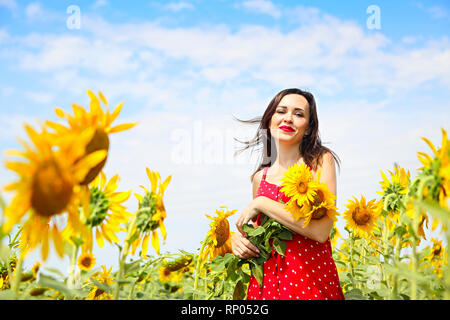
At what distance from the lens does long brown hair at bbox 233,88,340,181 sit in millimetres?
2447

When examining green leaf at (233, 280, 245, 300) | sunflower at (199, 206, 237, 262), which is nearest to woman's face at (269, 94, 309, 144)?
sunflower at (199, 206, 237, 262)

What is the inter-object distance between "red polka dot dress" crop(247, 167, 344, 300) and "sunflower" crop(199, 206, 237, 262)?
24 centimetres

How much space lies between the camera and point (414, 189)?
0.96 m

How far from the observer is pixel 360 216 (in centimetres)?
272

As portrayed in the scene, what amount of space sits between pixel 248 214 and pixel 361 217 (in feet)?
3.48

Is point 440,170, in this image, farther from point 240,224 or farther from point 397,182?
point 240,224

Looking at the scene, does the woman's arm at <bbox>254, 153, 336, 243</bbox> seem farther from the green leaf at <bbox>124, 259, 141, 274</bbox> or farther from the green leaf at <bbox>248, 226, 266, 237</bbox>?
the green leaf at <bbox>124, 259, 141, 274</bbox>

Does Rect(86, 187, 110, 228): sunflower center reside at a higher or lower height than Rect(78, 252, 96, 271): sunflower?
higher

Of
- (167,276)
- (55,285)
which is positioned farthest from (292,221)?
(167,276)

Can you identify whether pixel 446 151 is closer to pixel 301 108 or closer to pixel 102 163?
pixel 102 163
